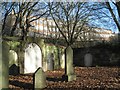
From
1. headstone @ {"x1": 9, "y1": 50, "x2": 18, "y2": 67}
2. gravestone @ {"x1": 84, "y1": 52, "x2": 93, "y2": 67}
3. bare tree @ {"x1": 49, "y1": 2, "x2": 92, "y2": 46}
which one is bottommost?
gravestone @ {"x1": 84, "y1": 52, "x2": 93, "y2": 67}

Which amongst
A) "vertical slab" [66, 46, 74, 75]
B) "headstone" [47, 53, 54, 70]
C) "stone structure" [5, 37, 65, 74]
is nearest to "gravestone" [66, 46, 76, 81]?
"vertical slab" [66, 46, 74, 75]

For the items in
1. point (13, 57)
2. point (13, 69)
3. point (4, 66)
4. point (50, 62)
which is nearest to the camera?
point (4, 66)

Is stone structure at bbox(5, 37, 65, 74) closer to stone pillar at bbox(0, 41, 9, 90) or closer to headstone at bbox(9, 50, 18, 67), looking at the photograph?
headstone at bbox(9, 50, 18, 67)

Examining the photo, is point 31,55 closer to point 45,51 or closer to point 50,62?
point 45,51

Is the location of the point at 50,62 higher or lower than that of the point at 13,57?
lower

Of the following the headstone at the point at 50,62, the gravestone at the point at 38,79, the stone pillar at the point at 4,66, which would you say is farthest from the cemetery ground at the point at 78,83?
the headstone at the point at 50,62

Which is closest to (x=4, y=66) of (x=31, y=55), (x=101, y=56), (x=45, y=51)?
(x=31, y=55)

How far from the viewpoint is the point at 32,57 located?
847 inches

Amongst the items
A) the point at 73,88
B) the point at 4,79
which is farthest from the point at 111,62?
the point at 4,79

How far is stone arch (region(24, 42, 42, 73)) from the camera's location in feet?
68.7

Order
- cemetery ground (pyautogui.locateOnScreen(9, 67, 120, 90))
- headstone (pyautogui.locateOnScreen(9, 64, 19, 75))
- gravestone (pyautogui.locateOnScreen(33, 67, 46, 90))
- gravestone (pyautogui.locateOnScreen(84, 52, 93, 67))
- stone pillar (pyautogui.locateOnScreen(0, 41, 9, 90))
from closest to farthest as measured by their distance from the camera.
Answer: stone pillar (pyautogui.locateOnScreen(0, 41, 9, 90)) < cemetery ground (pyautogui.locateOnScreen(9, 67, 120, 90)) < gravestone (pyautogui.locateOnScreen(33, 67, 46, 90)) < headstone (pyautogui.locateOnScreen(9, 64, 19, 75)) < gravestone (pyautogui.locateOnScreen(84, 52, 93, 67))

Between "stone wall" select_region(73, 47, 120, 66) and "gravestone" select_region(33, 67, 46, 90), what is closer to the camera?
"gravestone" select_region(33, 67, 46, 90)

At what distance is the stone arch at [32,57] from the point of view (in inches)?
824

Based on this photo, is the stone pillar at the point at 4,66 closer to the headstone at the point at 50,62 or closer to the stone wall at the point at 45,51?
the stone wall at the point at 45,51
